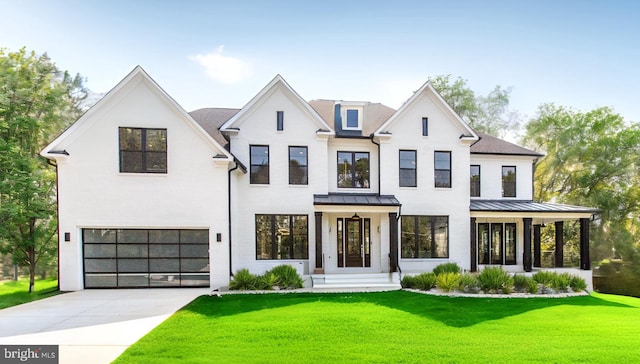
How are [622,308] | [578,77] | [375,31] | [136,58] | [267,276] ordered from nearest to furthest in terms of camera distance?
[622,308], [267,276], [136,58], [375,31], [578,77]

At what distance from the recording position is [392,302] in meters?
10.9

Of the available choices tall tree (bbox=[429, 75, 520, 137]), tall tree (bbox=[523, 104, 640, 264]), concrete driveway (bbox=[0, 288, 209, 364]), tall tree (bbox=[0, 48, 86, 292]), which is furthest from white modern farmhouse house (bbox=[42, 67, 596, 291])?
tall tree (bbox=[429, 75, 520, 137])

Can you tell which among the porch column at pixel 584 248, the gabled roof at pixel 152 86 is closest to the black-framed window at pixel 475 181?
the porch column at pixel 584 248

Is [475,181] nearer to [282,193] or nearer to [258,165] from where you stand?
[282,193]

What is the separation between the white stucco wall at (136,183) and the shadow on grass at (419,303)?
314 cm

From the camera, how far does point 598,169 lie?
25203 mm

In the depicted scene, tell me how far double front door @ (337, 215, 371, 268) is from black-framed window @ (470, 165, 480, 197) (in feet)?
20.9

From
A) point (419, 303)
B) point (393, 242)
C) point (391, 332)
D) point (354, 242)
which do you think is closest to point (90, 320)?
point (391, 332)

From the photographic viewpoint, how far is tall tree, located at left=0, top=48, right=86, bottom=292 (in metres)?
14.9

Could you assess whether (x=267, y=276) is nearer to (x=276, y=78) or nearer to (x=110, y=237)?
(x=110, y=237)

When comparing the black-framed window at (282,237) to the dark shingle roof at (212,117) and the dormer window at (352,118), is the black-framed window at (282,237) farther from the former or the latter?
the dormer window at (352,118)

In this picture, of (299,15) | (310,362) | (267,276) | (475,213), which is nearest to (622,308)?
(475,213)

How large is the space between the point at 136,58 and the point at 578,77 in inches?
1050

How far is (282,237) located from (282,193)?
203cm
